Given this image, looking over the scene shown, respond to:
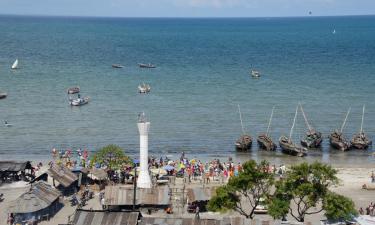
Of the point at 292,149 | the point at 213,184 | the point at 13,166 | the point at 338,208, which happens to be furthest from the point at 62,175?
the point at 292,149

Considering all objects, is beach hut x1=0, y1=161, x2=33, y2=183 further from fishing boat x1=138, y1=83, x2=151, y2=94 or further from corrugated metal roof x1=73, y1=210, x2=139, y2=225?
fishing boat x1=138, y1=83, x2=151, y2=94

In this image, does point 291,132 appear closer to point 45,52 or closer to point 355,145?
point 355,145

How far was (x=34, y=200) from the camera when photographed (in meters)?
40.5

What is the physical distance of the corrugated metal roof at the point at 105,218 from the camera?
3572 centimetres

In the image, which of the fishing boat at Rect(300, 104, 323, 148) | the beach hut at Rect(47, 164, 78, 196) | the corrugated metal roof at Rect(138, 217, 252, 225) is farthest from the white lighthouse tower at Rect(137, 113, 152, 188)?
the fishing boat at Rect(300, 104, 323, 148)

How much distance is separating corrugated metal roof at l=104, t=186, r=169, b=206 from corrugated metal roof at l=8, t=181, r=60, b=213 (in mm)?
3472

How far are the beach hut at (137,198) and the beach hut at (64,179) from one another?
485cm

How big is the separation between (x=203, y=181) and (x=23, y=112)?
4191 centimetres

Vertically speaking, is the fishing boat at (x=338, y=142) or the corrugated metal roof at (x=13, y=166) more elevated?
the fishing boat at (x=338, y=142)

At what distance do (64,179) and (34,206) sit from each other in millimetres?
6569

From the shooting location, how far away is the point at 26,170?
2074 inches

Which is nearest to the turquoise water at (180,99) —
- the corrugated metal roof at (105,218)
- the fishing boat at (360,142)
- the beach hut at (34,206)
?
the fishing boat at (360,142)

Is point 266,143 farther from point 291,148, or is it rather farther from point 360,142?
point 360,142

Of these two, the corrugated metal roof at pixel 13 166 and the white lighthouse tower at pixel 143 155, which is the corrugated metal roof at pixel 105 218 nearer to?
the white lighthouse tower at pixel 143 155
